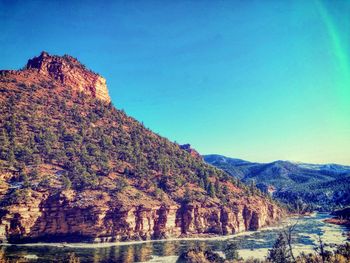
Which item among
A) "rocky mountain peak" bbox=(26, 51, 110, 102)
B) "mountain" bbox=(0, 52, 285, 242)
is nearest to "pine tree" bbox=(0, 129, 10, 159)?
"mountain" bbox=(0, 52, 285, 242)

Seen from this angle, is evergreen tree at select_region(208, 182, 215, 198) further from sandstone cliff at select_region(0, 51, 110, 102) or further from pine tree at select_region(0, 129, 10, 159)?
sandstone cliff at select_region(0, 51, 110, 102)

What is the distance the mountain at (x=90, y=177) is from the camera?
65.6 meters

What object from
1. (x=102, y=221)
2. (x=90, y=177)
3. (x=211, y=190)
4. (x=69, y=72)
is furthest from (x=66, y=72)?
(x=102, y=221)

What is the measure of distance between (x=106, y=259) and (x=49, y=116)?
58478 millimetres

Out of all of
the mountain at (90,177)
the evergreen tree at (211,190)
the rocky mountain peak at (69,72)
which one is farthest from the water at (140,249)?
the rocky mountain peak at (69,72)

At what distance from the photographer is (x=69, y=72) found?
122 meters

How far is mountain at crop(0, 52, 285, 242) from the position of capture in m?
65.6

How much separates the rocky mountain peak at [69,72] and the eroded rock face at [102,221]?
63.8 m

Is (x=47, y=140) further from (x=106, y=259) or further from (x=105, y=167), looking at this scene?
(x=106, y=259)

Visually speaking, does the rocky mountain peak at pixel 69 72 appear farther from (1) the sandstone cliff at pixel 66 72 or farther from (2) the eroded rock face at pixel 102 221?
(2) the eroded rock face at pixel 102 221

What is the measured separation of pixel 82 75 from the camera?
12638 centimetres

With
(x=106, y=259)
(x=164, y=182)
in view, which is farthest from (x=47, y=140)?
(x=106, y=259)

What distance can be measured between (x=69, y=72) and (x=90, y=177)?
197ft

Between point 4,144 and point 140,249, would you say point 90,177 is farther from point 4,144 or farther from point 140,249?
point 140,249
